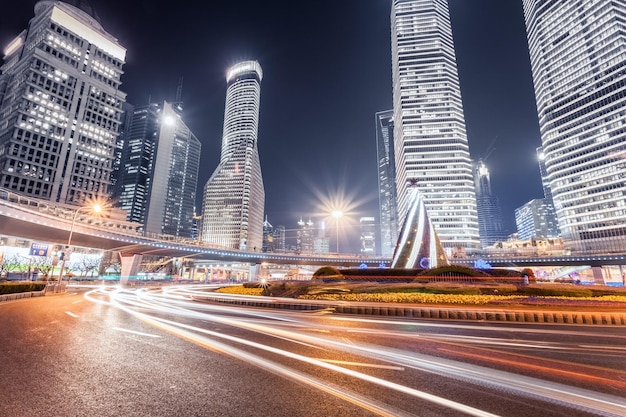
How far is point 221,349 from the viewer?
8297 millimetres

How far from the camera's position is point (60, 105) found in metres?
98.6

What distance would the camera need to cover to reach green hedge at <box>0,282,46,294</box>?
21.2 m

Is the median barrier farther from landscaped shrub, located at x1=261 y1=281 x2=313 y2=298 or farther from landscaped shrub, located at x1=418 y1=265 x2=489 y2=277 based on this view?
landscaped shrub, located at x1=418 y1=265 x2=489 y2=277

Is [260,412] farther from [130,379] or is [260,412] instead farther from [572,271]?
[572,271]

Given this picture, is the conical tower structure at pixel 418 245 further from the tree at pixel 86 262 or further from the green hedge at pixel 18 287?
the tree at pixel 86 262

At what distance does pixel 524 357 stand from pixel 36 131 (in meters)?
127

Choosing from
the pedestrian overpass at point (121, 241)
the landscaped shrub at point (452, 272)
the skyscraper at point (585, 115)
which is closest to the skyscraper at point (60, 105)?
the pedestrian overpass at point (121, 241)

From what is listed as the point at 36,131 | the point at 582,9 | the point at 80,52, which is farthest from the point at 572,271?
the point at 80,52

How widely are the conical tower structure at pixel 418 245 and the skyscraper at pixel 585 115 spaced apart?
353ft

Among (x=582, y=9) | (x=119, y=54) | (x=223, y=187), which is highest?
(x=582, y=9)

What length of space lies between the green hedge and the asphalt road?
47.3ft

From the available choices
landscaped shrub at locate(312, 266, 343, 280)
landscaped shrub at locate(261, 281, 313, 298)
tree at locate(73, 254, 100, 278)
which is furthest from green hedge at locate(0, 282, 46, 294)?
tree at locate(73, 254, 100, 278)

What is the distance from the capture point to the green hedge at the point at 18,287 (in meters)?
21.2

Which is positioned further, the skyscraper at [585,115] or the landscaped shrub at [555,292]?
the skyscraper at [585,115]
